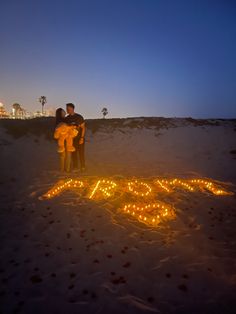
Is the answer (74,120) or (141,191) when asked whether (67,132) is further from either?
(141,191)

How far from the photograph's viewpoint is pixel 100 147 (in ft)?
63.1

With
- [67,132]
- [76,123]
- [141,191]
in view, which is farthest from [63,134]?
[141,191]

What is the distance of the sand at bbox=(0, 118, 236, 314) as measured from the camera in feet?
13.6

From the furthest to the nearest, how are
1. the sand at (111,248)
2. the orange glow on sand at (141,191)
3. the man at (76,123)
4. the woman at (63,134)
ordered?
the man at (76,123)
the woman at (63,134)
the orange glow on sand at (141,191)
the sand at (111,248)

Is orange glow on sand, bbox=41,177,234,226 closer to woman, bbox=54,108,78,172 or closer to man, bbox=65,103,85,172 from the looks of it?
woman, bbox=54,108,78,172

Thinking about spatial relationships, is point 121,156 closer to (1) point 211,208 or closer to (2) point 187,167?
(2) point 187,167

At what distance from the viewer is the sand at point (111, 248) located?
13.6ft

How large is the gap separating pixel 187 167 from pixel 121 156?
4683 mm

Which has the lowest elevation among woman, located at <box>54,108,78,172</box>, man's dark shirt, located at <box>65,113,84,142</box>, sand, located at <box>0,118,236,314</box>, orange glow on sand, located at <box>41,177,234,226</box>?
sand, located at <box>0,118,236,314</box>

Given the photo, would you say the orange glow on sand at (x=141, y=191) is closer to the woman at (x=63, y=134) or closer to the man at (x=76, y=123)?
the woman at (x=63, y=134)

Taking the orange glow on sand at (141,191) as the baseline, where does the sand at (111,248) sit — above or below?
below

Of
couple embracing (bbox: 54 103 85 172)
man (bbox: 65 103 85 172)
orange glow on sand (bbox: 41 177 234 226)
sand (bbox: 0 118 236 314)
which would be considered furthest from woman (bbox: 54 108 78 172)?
orange glow on sand (bbox: 41 177 234 226)

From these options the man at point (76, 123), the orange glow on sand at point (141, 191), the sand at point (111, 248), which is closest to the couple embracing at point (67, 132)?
the man at point (76, 123)

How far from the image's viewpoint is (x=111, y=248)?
5605 mm
